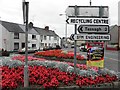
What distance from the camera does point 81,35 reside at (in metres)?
9.28

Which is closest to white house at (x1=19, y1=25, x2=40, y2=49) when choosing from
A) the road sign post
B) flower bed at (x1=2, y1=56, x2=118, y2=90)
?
flower bed at (x1=2, y1=56, x2=118, y2=90)

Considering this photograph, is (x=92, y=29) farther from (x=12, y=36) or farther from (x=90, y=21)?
(x=12, y=36)

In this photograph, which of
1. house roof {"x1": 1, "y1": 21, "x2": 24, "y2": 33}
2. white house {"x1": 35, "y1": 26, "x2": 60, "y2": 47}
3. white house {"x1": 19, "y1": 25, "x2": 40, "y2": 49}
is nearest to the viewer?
house roof {"x1": 1, "y1": 21, "x2": 24, "y2": 33}

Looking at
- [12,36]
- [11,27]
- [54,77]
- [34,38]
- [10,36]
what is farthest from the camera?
[34,38]

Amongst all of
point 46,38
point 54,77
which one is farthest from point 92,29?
point 46,38

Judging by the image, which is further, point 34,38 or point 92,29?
point 34,38

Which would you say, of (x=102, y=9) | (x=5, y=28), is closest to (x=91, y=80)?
(x=102, y=9)

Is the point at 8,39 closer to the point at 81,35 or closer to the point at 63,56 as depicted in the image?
the point at 63,56

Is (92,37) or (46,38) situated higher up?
(46,38)

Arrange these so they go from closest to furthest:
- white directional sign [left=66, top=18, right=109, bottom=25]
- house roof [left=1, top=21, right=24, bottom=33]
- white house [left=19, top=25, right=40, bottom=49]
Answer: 1. white directional sign [left=66, top=18, right=109, bottom=25]
2. house roof [left=1, top=21, right=24, bottom=33]
3. white house [left=19, top=25, right=40, bottom=49]

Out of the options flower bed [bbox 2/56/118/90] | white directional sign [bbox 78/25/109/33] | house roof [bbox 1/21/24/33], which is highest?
house roof [bbox 1/21/24/33]

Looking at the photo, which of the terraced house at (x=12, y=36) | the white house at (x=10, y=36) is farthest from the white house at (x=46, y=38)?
Result: the white house at (x=10, y=36)

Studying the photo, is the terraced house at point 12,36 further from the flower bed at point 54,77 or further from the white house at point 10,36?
the flower bed at point 54,77

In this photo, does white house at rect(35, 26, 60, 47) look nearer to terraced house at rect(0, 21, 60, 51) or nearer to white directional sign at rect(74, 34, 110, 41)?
terraced house at rect(0, 21, 60, 51)
